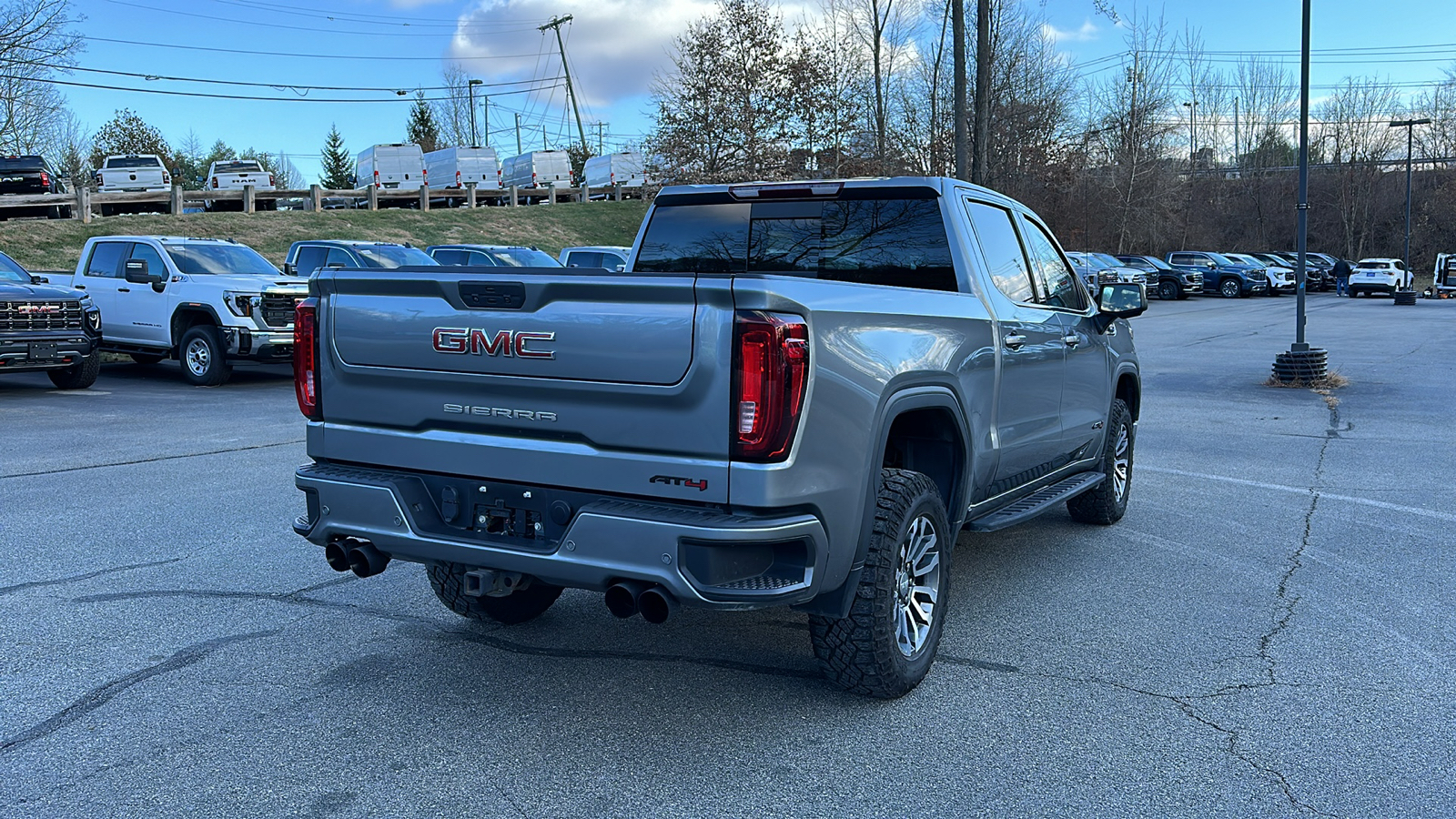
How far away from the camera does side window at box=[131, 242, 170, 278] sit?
15750 millimetres

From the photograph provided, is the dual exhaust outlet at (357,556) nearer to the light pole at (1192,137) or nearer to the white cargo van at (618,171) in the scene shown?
the white cargo van at (618,171)

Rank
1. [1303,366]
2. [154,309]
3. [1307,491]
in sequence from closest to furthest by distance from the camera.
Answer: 1. [1307,491]
2. [1303,366]
3. [154,309]

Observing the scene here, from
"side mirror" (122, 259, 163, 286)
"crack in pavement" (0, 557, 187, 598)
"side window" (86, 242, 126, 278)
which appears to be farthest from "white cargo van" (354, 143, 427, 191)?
"crack in pavement" (0, 557, 187, 598)

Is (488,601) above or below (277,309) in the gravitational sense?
below

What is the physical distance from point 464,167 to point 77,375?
119ft

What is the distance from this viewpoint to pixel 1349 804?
11.4ft

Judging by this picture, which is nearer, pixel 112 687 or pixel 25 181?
pixel 112 687

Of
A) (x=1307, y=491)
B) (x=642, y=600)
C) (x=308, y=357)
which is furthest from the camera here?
(x=1307, y=491)

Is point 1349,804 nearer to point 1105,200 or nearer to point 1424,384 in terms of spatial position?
point 1424,384

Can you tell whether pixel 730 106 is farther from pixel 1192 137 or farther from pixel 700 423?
pixel 1192 137

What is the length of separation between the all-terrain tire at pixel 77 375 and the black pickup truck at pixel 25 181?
21681 millimetres

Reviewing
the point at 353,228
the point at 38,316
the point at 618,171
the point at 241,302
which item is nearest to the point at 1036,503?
the point at 241,302

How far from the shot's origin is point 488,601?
502cm

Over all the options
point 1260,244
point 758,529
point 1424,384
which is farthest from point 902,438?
point 1260,244
